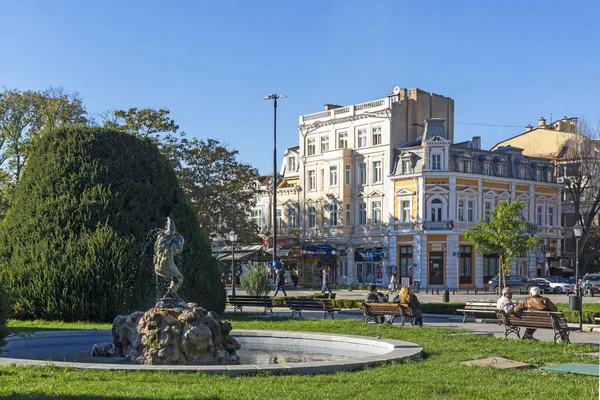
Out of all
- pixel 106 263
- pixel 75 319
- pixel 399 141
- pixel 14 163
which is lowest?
pixel 75 319

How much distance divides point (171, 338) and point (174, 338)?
0.05 meters

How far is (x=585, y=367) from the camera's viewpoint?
43.3ft

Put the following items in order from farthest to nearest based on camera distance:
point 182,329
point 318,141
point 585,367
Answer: point 318,141, point 182,329, point 585,367

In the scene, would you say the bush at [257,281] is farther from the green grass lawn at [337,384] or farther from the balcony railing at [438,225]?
the balcony railing at [438,225]

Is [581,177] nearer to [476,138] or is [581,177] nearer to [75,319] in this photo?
[476,138]

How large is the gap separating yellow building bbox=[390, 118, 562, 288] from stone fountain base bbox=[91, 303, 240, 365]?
44.0 m

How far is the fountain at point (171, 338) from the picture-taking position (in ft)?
46.9

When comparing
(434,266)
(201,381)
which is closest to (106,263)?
(201,381)

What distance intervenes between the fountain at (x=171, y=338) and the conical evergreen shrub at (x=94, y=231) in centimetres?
817

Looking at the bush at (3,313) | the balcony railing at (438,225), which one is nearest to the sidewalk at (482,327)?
the bush at (3,313)

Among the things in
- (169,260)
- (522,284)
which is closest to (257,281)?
(169,260)

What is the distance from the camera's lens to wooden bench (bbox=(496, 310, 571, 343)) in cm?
1791

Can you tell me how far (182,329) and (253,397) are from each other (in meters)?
4.46

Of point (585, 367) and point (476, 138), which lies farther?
point (476, 138)
